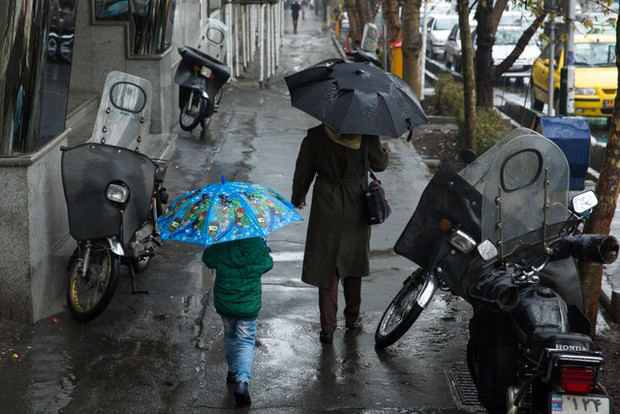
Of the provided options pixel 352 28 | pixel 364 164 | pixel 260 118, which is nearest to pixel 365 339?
pixel 364 164

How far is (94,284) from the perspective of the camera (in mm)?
6504

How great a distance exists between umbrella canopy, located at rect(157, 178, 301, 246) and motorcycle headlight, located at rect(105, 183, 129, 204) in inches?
59.1

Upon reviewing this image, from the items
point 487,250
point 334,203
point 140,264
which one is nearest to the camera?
point 487,250

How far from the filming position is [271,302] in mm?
7168

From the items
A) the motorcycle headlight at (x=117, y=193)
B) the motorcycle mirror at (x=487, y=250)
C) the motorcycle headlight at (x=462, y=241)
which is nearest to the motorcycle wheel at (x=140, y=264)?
the motorcycle headlight at (x=117, y=193)

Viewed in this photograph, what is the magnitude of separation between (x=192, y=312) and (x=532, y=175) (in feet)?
10.2

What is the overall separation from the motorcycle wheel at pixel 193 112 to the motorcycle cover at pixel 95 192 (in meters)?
7.16

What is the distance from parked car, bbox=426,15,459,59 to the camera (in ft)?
108

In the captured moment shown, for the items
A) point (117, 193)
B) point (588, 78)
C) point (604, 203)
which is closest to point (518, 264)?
point (604, 203)

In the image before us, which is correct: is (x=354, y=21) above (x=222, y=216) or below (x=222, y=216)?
above

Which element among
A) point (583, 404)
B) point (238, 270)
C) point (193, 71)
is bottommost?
point (583, 404)

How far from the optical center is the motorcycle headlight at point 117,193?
6.48 meters

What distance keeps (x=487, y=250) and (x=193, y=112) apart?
9663mm

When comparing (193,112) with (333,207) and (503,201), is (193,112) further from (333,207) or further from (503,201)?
(503,201)
